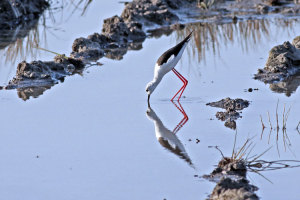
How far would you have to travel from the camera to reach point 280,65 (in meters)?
8.52

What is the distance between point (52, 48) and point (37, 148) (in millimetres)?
4372

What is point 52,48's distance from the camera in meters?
10.2

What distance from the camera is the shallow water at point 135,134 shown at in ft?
16.8

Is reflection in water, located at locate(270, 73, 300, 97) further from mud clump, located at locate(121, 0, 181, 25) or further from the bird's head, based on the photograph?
mud clump, located at locate(121, 0, 181, 25)

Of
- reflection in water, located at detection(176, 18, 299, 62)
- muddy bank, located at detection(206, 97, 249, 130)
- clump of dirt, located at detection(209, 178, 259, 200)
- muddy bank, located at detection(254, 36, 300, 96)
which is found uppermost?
reflection in water, located at detection(176, 18, 299, 62)

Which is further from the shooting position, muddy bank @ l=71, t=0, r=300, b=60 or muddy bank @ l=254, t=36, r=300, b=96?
muddy bank @ l=71, t=0, r=300, b=60

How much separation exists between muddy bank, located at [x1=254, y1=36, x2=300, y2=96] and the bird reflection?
1.52 m

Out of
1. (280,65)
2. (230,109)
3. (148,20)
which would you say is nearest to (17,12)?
(148,20)

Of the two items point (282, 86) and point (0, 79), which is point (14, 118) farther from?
point (282, 86)

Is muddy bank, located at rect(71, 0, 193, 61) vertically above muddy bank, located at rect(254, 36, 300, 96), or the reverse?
muddy bank, located at rect(71, 0, 193, 61)

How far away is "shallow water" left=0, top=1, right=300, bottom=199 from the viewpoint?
5.12 m

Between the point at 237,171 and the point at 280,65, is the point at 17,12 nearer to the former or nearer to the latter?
the point at 280,65

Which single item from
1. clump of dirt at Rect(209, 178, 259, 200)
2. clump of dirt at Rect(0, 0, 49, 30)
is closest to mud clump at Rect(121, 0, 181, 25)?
clump of dirt at Rect(0, 0, 49, 30)

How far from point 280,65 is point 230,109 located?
191cm
